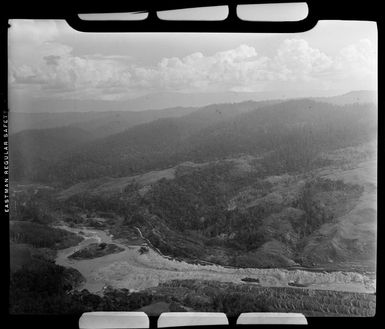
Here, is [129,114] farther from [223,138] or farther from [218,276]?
[218,276]

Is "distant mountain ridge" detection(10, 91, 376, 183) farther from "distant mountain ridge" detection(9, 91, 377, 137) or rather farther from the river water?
the river water

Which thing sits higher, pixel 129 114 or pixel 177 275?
pixel 129 114

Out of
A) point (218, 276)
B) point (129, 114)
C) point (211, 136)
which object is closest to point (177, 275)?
point (218, 276)

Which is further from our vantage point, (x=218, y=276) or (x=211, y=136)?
(x=211, y=136)

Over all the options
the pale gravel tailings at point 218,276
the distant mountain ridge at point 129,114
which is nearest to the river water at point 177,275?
the pale gravel tailings at point 218,276

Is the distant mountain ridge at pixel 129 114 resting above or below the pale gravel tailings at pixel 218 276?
above

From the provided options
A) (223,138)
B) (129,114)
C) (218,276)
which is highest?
(129,114)

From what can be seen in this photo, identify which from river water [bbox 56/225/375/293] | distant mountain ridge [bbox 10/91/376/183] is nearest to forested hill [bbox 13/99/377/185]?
distant mountain ridge [bbox 10/91/376/183]

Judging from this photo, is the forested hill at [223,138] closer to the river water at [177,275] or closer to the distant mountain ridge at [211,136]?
the distant mountain ridge at [211,136]
